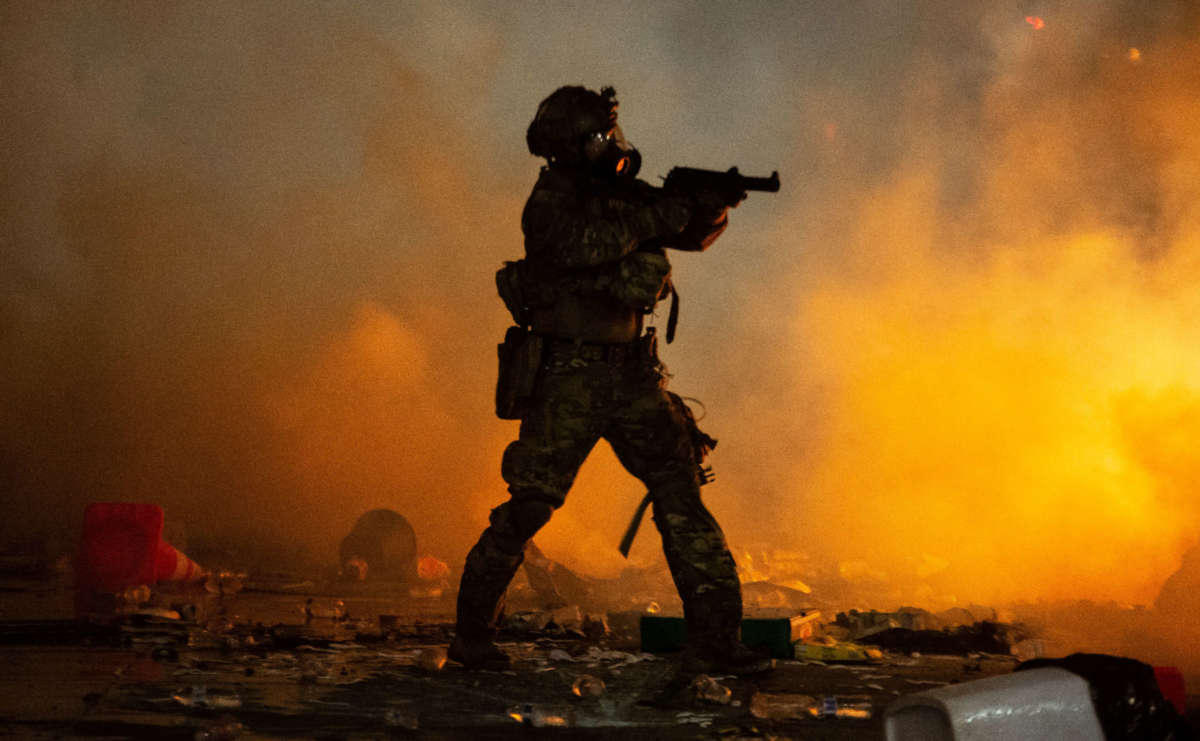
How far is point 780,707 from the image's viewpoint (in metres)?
2.91

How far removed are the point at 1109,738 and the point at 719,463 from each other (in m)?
8.52

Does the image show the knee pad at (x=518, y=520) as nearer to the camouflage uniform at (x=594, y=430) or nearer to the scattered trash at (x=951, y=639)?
the camouflage uniform at (x=594, y=430)

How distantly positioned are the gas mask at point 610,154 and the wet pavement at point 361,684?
1.70 meters

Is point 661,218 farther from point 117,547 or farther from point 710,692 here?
point 117,547

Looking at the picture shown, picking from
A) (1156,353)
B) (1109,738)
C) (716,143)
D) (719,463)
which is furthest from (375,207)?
(1109,738)

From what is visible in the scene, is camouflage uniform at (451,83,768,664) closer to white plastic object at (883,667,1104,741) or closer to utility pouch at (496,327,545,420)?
utility pouch at (496,327,545,420)

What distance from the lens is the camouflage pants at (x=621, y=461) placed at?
356 centimetres

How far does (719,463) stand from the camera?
10539 millimetres

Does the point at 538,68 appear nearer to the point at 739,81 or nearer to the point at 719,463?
the point at 739,81

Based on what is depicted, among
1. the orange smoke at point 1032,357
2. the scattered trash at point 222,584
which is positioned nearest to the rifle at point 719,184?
the scattered trash at point 222,584

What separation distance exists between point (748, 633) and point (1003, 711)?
7.83ft

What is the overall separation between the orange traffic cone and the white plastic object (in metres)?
4.34

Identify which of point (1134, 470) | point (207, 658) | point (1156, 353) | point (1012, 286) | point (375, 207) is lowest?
point (207, 658)

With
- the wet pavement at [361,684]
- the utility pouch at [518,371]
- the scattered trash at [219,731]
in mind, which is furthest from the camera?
the utility pouch at [518,371]
